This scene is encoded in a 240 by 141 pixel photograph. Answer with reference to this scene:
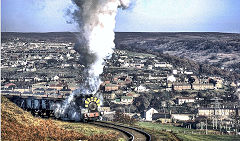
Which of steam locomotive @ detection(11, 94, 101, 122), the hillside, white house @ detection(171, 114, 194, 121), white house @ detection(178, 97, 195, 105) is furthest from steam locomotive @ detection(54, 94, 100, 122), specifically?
white house @ detection(178, 97, 195, 105)

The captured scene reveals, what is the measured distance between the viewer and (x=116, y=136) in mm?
38531

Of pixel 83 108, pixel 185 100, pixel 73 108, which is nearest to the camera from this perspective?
pixel 83 108

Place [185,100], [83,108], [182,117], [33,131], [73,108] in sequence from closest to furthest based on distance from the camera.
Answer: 1. [33,131]
2. [83,108]
3. [73,108]
4. [182,117]
5. [185,100]

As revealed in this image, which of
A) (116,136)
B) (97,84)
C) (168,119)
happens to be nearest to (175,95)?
(168,119)

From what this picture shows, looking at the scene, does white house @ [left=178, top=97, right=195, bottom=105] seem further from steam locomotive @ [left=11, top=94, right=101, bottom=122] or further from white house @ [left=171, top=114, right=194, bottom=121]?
steam locomotive @ [left=11, top=94, right=101, bottom=122]

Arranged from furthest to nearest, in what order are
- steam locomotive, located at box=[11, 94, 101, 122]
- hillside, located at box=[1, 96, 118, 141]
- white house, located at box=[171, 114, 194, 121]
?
white house, located at box=[171, 114, 194, 121] → steam locomotive, located at box=[11, 94, 101, 122] → hillside, located at box=[1, 96, 118, 141]

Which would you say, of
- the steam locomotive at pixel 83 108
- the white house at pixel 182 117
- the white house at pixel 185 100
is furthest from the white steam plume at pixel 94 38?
the white house at pixel 185 100

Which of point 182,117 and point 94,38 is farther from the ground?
point 94,38

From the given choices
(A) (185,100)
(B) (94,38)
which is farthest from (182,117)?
(B) (94,38)

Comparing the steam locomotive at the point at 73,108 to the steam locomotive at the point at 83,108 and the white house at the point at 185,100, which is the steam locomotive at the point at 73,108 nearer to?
the steam locomotive at the point at 83,108

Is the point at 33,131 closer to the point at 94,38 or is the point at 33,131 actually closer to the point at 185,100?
the point at 94,38

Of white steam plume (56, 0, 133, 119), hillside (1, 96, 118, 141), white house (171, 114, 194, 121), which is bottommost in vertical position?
white house (171, 114, 194, 121)

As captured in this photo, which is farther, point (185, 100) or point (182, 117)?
point (185, 100)

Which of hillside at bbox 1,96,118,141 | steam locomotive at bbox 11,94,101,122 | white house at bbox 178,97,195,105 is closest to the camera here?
hillside at bbox 1,96,118,141
